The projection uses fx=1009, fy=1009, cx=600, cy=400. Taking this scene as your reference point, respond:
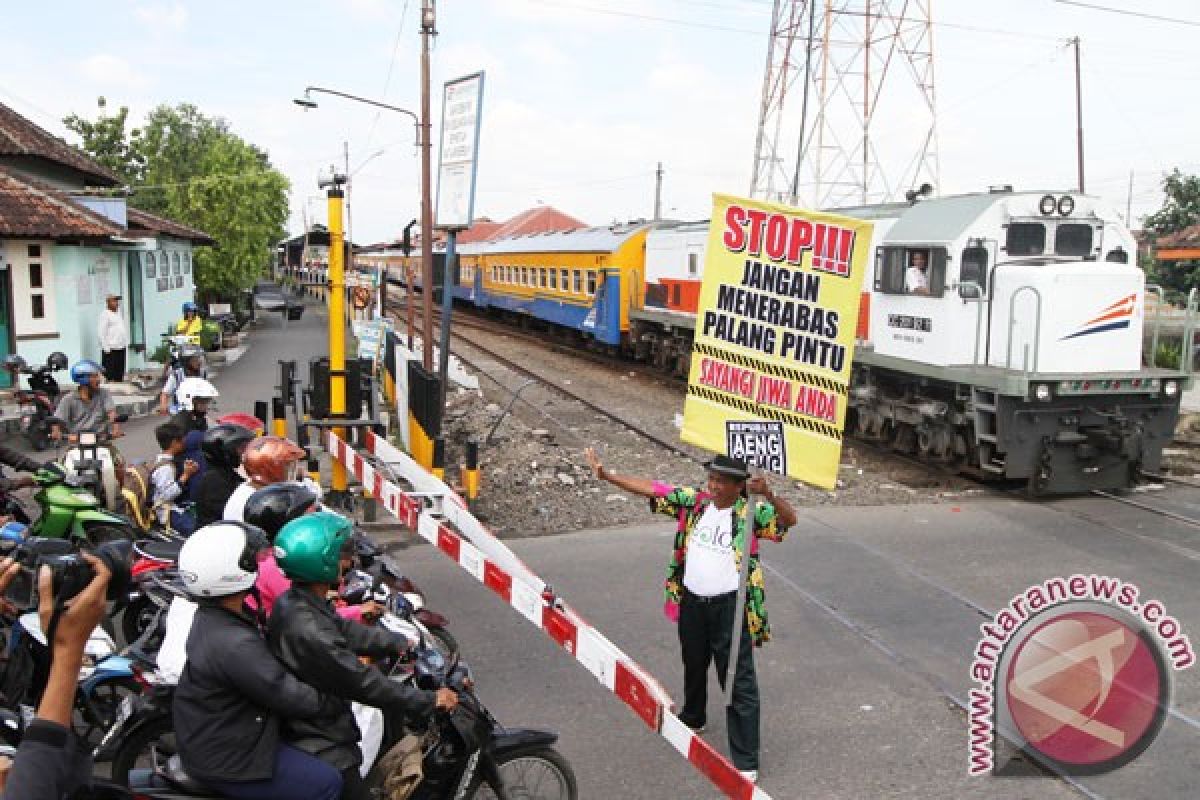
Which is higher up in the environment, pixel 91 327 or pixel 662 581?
pixel 91 327

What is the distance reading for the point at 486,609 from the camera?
768 cm

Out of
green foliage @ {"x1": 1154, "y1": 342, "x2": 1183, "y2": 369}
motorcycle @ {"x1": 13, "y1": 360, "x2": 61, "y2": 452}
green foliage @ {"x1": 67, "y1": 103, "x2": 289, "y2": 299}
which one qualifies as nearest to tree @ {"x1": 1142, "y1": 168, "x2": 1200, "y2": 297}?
green foliage @ {"x1": 1154, "y1": 342, "x2": 1183, "y2": 369}

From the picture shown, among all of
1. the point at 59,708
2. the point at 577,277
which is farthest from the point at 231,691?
the point at 577,277

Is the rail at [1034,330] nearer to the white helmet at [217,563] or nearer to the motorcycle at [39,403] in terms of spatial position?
the white helmet at [217,563]

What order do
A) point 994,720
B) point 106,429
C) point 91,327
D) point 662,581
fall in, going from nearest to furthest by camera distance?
point 994,720 < point 662,581 < point 106,429 < point 91,327

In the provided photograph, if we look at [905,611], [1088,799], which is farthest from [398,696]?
[905,611]

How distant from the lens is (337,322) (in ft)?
32.3

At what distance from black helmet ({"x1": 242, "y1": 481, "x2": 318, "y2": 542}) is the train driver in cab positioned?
9.63 meters

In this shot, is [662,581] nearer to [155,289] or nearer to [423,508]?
[423,508]

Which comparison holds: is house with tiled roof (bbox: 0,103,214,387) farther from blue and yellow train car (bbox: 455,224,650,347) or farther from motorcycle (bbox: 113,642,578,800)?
motorcycle (bbox: 113,642,578,800)

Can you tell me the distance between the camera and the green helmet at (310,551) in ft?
12.2

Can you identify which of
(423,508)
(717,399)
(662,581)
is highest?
(717,399)

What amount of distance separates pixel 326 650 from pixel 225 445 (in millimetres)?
3040

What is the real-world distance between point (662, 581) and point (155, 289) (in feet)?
67.0
